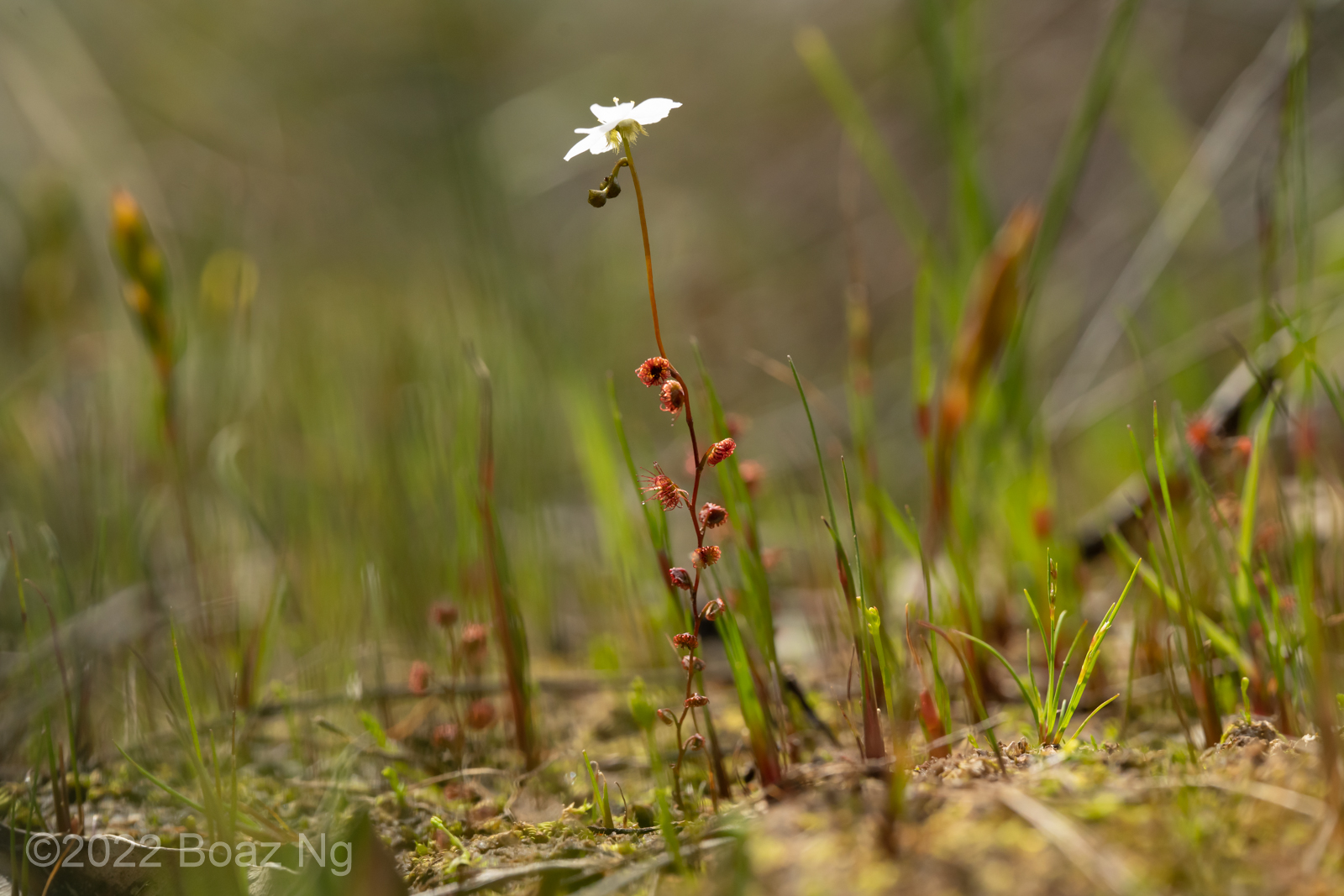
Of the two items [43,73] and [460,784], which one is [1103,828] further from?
[43,73]

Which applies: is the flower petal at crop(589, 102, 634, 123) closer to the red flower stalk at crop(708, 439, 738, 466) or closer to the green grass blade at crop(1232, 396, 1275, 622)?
the red flower stalk at crop(708, 439, 738, 466)

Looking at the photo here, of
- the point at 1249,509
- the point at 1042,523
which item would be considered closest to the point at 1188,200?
the point at 1042,523

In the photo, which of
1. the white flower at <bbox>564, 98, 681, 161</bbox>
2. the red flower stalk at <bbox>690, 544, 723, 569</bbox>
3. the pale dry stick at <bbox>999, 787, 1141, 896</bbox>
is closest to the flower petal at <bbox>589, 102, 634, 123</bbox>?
the white flower at <bbox>564, 98, 681, 161</bbox>

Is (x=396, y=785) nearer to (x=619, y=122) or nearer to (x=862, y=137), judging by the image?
(x=619, y=122)

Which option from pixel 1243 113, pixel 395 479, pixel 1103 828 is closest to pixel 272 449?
pixel 395 479

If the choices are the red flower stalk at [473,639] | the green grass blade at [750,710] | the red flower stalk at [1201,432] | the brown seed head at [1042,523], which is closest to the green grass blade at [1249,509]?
the red flower stalk at [1201,432]
